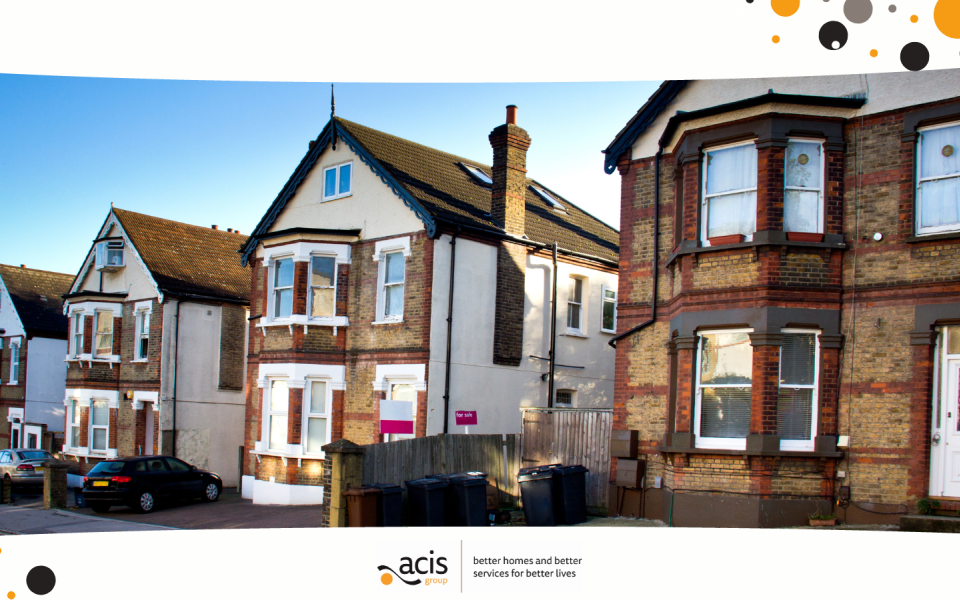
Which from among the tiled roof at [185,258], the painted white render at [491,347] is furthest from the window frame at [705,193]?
the tiled roof at [185,258]

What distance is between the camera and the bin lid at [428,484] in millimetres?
12808

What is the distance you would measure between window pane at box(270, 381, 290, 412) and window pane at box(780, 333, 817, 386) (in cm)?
1196

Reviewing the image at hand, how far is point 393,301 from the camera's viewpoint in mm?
18484

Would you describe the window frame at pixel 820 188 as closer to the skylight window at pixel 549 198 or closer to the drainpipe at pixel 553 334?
the drainpipe at pixel 553 334

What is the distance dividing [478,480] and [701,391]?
3965mm

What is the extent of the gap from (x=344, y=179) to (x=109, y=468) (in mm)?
8684

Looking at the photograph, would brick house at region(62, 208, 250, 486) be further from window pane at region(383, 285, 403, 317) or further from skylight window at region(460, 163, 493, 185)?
window pane at region(383, 285, 403, 317)

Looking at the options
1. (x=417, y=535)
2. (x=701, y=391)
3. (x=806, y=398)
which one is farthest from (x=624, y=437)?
(x=417, y=535)

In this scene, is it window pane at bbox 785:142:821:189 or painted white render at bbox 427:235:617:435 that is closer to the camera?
window pane at bbox 785:142:821:189

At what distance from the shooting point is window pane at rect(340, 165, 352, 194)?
19.6m

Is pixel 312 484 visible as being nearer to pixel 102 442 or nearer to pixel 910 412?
pixel 102 442

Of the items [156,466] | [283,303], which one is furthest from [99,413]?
[283,303]

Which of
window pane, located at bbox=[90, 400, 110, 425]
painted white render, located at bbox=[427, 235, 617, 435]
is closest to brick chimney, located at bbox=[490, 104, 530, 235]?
painted white render, located at bbox=[427, 235, 617, 435]

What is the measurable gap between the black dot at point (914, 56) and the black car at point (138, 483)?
17157mm
